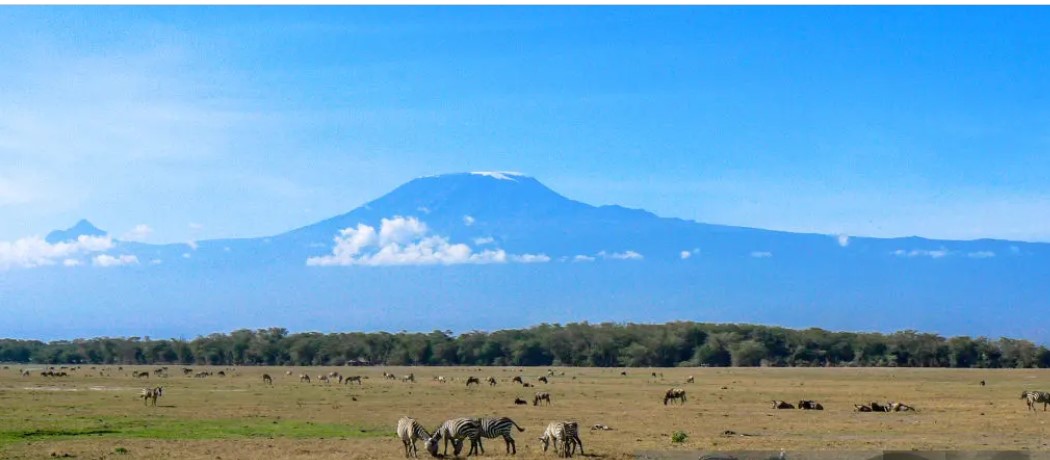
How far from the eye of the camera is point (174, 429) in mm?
33562

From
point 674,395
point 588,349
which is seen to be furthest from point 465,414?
point 588,349

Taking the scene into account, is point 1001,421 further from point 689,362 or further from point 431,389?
point 689,362

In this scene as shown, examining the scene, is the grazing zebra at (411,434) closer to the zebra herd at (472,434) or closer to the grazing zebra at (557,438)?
the zebra herd at (472,434)

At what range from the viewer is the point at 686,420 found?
125 ft

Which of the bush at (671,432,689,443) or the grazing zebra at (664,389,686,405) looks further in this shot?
the grazing zebra at (664,389,686,405)

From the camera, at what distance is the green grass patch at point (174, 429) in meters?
31.1

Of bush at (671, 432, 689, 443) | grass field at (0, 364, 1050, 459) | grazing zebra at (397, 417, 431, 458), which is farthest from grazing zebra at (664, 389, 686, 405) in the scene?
grazing zebra at (397, 417, 431, 458)

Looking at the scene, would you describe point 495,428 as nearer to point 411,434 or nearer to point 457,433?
point 457,433

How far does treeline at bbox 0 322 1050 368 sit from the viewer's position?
123m

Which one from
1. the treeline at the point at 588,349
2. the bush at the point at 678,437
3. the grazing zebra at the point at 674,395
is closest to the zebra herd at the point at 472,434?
the bush at the point at 678,437

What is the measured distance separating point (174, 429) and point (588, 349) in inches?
3979

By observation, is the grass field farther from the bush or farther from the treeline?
the treeline

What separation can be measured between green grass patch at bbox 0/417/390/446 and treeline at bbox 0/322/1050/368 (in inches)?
3688

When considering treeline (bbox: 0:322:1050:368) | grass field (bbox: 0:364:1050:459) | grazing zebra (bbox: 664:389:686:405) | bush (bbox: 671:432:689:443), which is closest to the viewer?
grass field (bbox: 0:364:1050:459)
